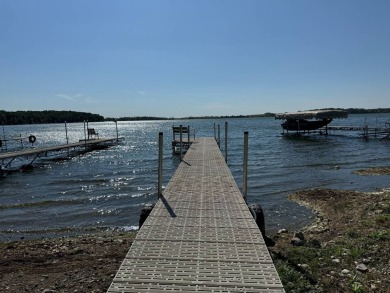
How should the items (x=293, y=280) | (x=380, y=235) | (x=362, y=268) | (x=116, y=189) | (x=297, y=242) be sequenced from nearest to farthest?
(x=293, y=280)
(x=362, y=268)
(x=380, y=235)
(x=297, y=242)
(x=116, y=189)

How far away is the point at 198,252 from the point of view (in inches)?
191

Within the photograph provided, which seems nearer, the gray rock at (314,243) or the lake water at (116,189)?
the gray rock at (314,243)

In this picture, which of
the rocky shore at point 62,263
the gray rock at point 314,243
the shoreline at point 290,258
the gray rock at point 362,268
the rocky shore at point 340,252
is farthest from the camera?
the gray rock at point 314,243

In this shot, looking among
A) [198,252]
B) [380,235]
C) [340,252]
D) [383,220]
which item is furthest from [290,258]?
[383,220]

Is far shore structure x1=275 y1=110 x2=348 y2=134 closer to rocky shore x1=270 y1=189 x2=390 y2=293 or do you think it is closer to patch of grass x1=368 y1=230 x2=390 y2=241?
rocky shore x1=270 y1=189 x2=390 y2=293

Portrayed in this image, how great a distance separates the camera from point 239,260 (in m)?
4.55

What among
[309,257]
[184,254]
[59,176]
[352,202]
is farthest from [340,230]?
[59,176]

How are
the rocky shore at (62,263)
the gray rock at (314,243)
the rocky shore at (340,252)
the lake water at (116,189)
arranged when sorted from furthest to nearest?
the lake water at (116,189), the gray rock at (314,243), the rocky shore at (62,263), the rocky shore at (340,252)

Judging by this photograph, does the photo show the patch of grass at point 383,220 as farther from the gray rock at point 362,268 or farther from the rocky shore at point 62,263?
the rocky shore at point 62,263

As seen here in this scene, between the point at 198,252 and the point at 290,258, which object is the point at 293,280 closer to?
the point at 290,258

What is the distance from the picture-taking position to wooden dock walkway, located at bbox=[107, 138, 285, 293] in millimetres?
3906

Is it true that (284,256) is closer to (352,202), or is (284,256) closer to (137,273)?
(137,273)

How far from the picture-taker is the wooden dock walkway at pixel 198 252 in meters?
3.91

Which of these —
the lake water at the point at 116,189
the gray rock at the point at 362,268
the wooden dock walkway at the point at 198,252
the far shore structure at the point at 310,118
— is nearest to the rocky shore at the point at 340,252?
the gray rock at the point at 362,268
